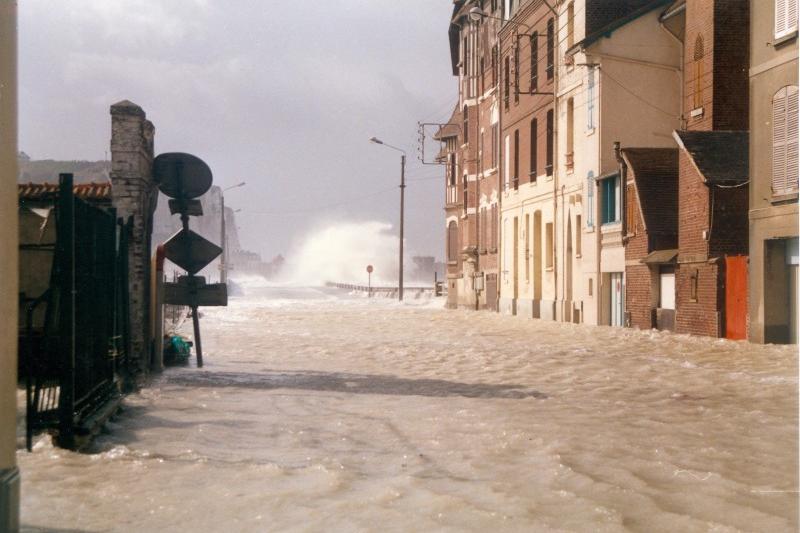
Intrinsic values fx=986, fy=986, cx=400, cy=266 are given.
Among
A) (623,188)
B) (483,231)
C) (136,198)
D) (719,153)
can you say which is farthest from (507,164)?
(136,198)

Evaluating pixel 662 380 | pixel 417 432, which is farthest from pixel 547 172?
pixel 417 432

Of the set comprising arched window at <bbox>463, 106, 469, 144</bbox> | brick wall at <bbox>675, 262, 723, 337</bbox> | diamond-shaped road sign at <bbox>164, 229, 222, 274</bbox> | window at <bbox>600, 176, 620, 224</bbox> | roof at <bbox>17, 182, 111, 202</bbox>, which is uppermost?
arched window at <bbox>463, 106, 469, 144</bbox>

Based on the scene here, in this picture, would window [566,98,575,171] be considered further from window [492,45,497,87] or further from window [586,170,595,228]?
window [492,45,497,87]

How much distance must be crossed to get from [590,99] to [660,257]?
7383 millimetres

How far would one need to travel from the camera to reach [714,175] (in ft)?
77.3

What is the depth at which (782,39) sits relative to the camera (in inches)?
791

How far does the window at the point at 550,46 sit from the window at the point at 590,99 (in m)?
4.20

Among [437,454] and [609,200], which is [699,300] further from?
[437,454]

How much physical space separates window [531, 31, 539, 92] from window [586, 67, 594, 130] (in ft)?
21.0

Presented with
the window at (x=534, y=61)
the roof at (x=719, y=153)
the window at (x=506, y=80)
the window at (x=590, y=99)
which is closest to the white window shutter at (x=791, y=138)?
the roof at (x=719, y=153)

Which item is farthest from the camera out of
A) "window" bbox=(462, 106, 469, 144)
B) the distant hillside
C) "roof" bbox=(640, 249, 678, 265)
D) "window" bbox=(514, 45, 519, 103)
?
the distant hillside

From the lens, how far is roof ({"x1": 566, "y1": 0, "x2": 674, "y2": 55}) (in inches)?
1171

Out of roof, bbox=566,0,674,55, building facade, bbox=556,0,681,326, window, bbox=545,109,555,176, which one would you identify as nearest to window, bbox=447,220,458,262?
window, bbox=545,109,555,176

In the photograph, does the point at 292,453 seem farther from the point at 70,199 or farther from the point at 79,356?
the point at 70,199
